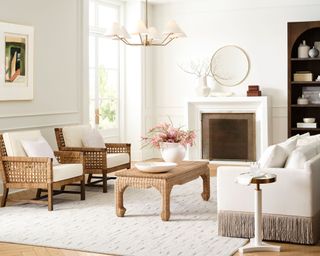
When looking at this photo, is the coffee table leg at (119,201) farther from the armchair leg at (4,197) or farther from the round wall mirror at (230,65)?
the round wall mirror at (230,65)

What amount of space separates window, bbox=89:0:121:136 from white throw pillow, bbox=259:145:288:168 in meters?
5.01

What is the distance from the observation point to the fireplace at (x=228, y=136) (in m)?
9.73

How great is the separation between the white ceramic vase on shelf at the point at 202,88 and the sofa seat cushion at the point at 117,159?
260cm

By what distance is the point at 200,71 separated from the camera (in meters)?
10.3

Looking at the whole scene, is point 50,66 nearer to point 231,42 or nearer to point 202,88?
point 202,88

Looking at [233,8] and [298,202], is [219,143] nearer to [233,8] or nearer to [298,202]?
[233,8]

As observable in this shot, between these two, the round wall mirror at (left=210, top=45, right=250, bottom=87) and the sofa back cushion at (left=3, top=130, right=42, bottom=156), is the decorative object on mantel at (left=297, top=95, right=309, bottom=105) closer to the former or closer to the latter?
the round wall mirror at (left=210, top=45, right=250, bottom=87)

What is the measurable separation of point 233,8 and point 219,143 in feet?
7.71

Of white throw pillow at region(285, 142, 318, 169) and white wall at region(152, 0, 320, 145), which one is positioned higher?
white wall at region(152, 0, 320, 145)

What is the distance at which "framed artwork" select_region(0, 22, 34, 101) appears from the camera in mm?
6781

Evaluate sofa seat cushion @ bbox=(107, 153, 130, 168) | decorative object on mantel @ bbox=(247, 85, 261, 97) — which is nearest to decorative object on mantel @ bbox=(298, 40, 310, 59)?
decorative object on mantel @ bbox=(247, 85, 261, 97)

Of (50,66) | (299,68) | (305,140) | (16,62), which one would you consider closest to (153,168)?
(305,140)

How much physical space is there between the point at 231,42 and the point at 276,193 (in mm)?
5656

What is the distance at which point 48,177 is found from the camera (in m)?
6.15
